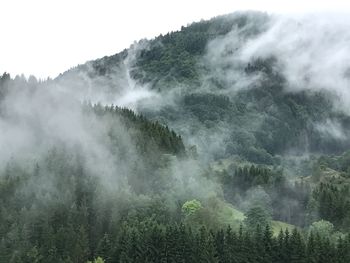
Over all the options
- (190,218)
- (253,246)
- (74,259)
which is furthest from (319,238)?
(74,259)

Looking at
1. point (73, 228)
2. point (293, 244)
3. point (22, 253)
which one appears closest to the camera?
point (293, 244)

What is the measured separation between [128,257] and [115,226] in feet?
80.0

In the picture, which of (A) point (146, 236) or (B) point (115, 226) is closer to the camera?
(A) point (146, 236)

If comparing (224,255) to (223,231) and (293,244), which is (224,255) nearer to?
(223,231)

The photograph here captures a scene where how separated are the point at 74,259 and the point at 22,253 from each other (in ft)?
55.1

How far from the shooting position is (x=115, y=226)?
642 ft

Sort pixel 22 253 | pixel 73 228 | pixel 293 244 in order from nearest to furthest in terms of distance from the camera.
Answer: pixel 293 244, pixel 22 253, pixel 73 228

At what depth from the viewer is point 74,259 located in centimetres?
18038

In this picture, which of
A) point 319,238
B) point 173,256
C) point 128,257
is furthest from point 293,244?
point 128,257

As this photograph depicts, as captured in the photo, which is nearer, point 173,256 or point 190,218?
point 173,256

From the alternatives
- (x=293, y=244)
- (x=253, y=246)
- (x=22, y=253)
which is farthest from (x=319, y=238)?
(x=22, y=253)

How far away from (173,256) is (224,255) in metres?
14.8

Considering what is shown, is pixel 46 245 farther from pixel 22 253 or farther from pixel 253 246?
pixel 253 246

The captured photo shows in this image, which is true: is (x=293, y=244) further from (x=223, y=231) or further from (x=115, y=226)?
(x=115, y=226)
